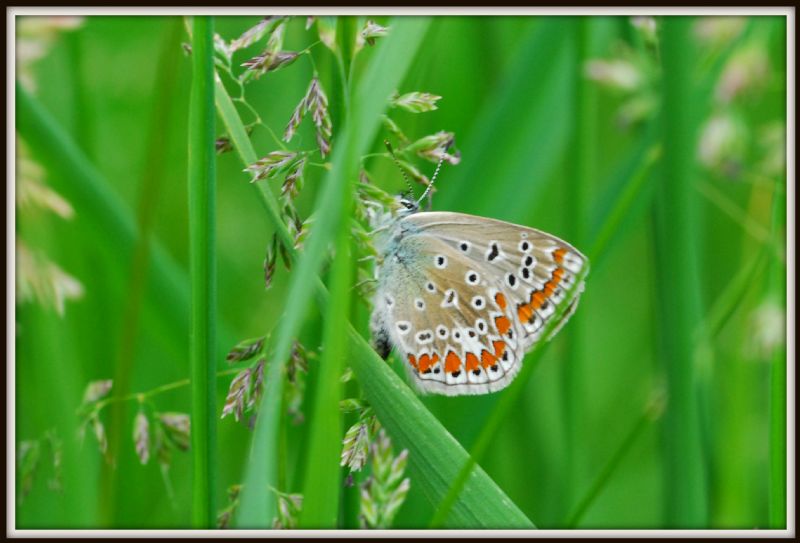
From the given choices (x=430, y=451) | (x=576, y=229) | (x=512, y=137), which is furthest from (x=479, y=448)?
(x=512, y=137)

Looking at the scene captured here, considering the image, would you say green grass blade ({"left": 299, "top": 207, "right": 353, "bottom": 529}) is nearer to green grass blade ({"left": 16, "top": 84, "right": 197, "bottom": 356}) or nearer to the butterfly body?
the butterfly body

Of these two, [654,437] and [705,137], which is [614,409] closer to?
[654,437]

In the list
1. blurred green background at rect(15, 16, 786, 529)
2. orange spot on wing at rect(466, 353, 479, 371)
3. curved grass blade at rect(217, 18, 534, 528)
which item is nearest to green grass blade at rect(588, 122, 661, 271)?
blurred green background at rect(15, 16, 786, 529)

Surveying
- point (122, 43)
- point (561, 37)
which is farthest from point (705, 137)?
point (122, 43)

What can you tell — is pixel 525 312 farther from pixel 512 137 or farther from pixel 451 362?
pixel 512 137

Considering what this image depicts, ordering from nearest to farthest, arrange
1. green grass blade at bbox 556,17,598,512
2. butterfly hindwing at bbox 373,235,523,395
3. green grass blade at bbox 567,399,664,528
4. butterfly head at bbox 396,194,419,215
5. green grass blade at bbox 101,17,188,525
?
green grass blade at bbox 101,17,188,525 < green grass blade at bbox 567,399,664,528 < butterfly hindwing at bbox 373,235,523,395 < butterfly head at bbox 396,194,419,215 < green grass blade at bbox 556,17,598,512

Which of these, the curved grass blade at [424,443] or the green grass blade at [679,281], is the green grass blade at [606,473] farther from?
the curved grass blade at [424,443]

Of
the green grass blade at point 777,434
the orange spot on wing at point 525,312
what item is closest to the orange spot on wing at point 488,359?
the orange spot on wing at point 525,312
